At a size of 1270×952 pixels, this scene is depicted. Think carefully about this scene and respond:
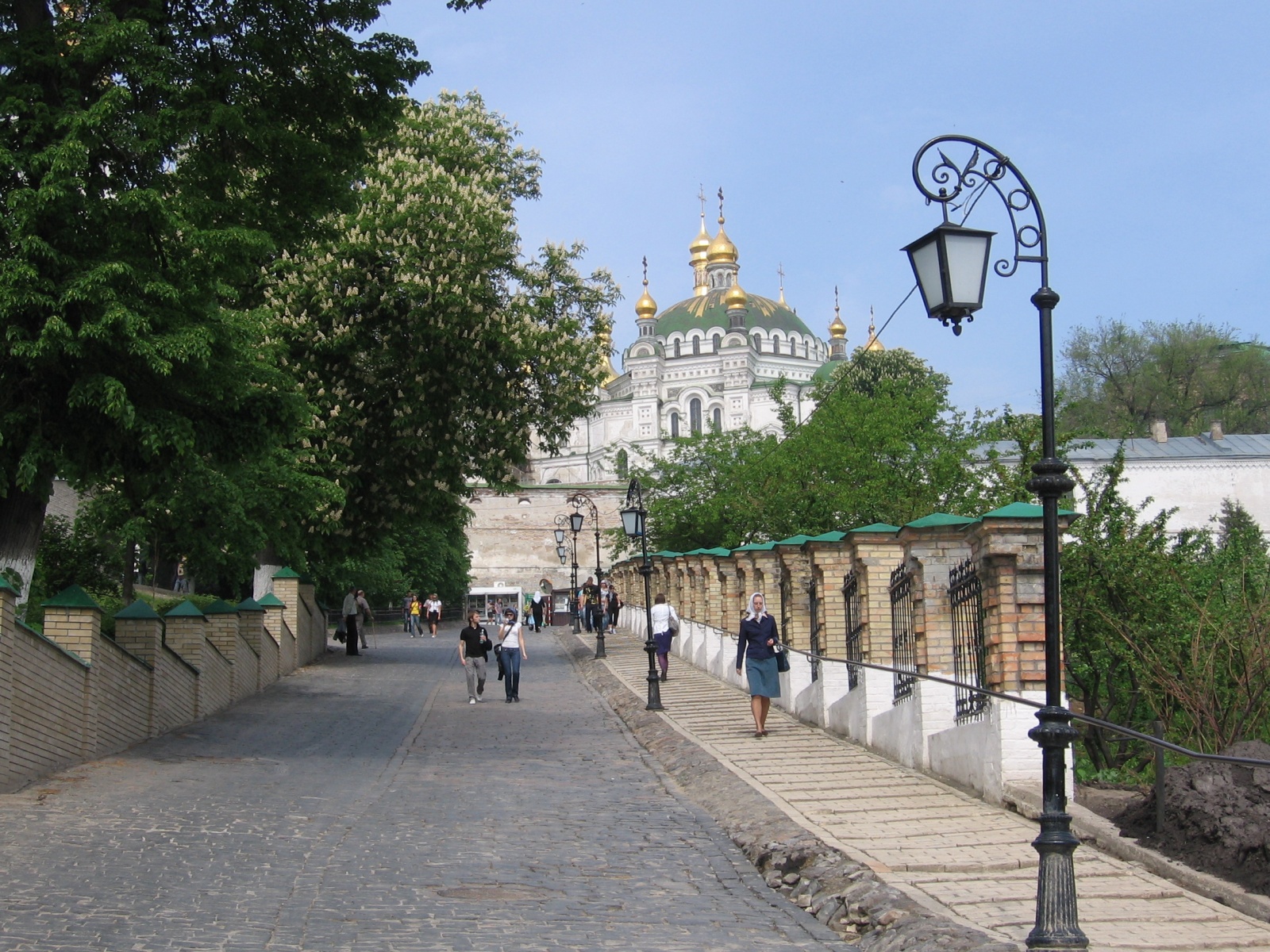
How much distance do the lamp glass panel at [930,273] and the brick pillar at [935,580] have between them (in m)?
5.15

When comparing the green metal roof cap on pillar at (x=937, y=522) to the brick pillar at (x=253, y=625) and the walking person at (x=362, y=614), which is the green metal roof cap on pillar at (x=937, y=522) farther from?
the walking person at (x=362, y=614)

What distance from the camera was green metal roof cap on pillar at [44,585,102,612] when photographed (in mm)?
13227

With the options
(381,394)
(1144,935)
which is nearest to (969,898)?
(1144,935)

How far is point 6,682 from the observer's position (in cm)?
1123

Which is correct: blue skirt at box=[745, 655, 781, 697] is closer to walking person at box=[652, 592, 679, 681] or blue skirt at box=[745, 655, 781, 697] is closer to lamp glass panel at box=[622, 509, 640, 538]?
walking person at box=[652, 592, 679, 681]

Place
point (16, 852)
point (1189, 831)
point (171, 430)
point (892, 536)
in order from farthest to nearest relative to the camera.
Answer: point (892, 536) < point (171, 430) < point (16, 852) < point (1189, 831)

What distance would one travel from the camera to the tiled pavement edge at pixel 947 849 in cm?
661

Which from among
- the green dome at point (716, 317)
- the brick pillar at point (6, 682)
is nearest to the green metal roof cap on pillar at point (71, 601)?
the brick pillar at point (6, 682)

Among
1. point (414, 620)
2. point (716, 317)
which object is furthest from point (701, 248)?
point (414, 620)

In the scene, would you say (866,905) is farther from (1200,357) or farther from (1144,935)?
(1200,357)

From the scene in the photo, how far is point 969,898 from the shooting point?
23.9 feet

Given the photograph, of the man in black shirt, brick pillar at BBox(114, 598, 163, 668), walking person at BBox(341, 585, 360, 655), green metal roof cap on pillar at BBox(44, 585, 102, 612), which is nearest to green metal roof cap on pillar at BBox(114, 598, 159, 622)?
brick pillar at BBox(114, 598, 163, 668)

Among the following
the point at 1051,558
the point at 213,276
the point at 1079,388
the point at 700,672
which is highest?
the point at 1079,388

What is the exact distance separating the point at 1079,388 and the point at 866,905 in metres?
73.6
